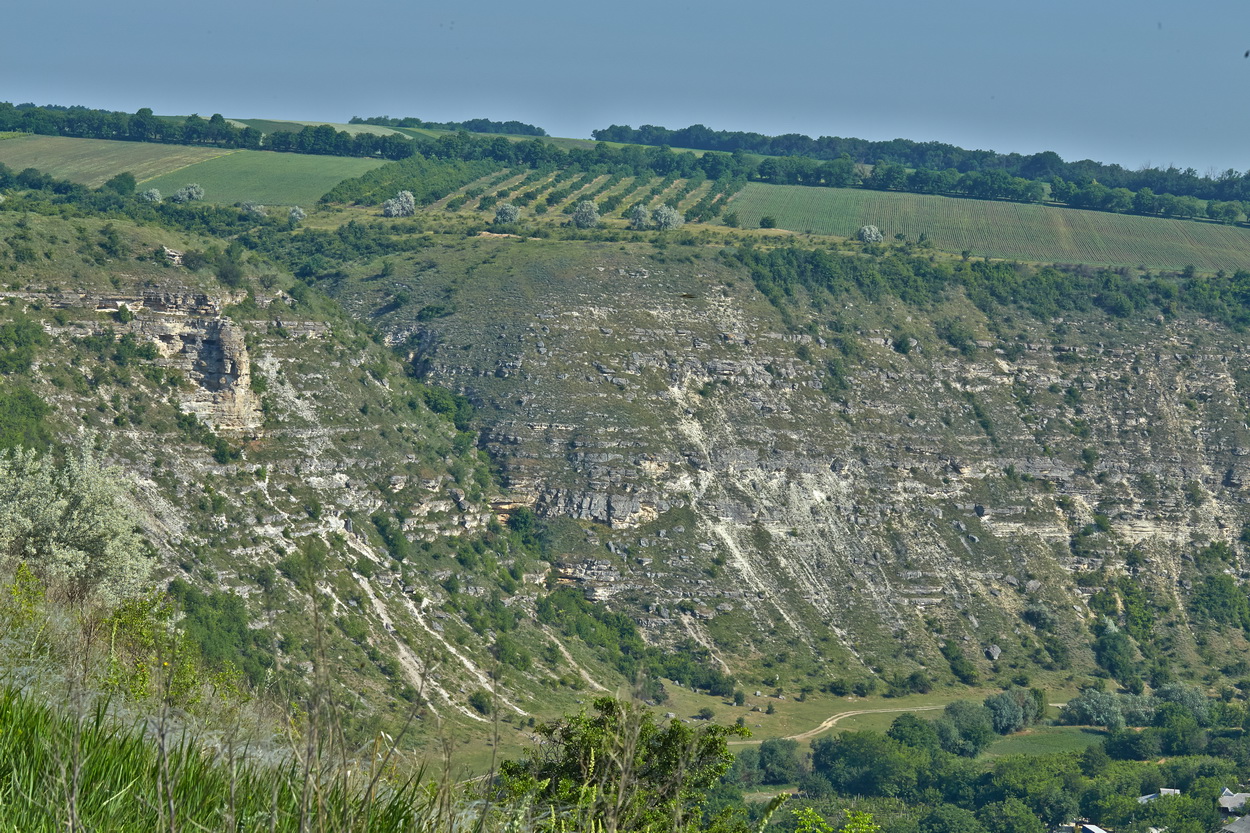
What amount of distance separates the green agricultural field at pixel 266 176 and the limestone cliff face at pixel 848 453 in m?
39.8

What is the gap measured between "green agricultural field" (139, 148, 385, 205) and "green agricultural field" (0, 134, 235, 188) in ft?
7.89

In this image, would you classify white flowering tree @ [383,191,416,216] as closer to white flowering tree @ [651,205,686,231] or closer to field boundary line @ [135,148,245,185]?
white flowering tree @ [651,205,686,231]

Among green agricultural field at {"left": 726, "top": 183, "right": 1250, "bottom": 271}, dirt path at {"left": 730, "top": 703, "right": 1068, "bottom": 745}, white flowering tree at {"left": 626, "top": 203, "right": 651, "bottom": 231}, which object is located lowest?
dirt path at {"left": 730, "top": 703, "right": 1068, "bottom": 745}

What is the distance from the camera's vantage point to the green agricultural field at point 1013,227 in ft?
456

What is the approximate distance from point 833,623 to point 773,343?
25957 mm

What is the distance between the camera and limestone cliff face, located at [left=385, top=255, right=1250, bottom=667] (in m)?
97.6

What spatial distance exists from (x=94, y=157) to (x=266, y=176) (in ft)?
56.1

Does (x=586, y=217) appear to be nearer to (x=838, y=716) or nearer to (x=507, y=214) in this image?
(x=507, y=214)

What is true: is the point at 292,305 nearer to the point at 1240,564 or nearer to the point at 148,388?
the point at 148,388

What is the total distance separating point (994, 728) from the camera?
89312mm

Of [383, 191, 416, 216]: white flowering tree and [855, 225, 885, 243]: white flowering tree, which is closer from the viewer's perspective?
[383, 191, 416, 216]: white flowering tree

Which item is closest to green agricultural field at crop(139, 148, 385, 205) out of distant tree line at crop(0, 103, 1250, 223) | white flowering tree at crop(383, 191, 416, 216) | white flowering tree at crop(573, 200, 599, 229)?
distant tree line at crop(0, 103, 1250, 223)

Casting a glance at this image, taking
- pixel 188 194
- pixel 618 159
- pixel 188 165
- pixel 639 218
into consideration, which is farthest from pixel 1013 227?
pixel 188 165

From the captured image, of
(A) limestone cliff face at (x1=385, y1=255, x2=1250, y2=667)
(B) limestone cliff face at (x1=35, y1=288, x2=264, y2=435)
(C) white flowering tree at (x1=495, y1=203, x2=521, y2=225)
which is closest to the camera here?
(B) limestone cliff face at (x1=35, y1=288, x2=264, y2=435)
